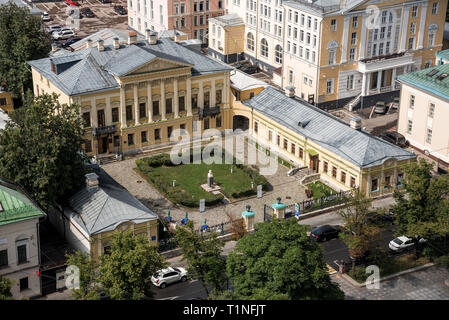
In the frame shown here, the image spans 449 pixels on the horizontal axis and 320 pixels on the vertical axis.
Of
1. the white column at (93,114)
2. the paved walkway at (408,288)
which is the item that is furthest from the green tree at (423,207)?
the white column at (93,114)

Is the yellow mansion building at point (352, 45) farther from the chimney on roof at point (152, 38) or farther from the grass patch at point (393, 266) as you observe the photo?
the grass patch at point (393, 266)

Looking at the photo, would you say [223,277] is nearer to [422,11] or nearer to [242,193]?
[242,193]

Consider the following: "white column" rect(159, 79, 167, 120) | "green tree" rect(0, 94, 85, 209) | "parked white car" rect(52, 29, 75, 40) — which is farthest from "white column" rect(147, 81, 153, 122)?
"parked white car" rect(52, 29, 75, 40)

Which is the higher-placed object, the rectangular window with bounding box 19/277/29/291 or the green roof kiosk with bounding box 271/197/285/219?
the green roof kiosk with bounding box 271/197/285/219

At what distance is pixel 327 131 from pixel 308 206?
12.2m

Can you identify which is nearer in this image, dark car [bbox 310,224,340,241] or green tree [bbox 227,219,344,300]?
green tree [bbox 227,219,344,300]

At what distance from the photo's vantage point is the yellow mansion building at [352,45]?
94750 millimetres

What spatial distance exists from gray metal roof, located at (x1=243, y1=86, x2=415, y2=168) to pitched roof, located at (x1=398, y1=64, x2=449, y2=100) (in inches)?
441

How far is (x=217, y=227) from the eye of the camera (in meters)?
66.4

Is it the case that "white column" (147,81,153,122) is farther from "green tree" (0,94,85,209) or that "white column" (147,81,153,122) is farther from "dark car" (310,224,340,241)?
"dark car" (310,224,340,241)

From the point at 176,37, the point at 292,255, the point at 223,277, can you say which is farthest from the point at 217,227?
the point at 176,37

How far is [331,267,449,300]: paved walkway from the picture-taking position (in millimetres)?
56344

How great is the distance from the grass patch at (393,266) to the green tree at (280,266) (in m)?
9.40

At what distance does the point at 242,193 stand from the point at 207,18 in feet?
185
